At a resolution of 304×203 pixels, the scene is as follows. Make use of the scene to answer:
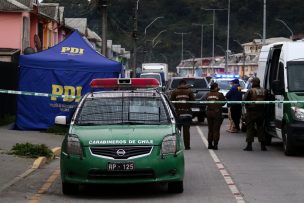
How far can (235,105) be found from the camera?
24.2 meters

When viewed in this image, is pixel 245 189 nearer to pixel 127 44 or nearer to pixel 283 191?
pixel 283 191

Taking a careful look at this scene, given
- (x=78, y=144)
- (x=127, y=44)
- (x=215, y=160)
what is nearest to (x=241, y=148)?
(x=215, y=160)

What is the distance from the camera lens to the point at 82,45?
75.6 ft

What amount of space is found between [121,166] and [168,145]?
0.79 m

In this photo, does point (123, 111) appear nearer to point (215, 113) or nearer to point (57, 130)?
point (215, 113)

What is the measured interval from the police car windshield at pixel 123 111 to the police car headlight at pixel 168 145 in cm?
66

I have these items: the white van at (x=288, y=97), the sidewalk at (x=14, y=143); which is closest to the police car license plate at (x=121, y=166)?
the sidewalk at (x=14, y=143)

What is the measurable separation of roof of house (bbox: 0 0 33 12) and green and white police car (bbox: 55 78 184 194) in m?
29.3

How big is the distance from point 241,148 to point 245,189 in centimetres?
760

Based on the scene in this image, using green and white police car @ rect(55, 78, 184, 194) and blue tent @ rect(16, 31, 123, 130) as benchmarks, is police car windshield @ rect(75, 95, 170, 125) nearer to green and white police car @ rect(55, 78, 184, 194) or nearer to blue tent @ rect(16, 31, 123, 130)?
green and white police car @ rect(55, 78, 184, 194)

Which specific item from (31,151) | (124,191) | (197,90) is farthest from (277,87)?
(197,90)

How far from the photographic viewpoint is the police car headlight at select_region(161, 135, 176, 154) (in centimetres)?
1022

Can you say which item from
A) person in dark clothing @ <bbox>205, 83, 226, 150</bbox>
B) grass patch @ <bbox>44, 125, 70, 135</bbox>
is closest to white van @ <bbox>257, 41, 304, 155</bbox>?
person in dark clothing @ <bbox>205, 83, 226, 150</bbox>

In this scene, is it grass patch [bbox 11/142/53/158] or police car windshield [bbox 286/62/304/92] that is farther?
police car windshield [bbox 286/62/304/92]
